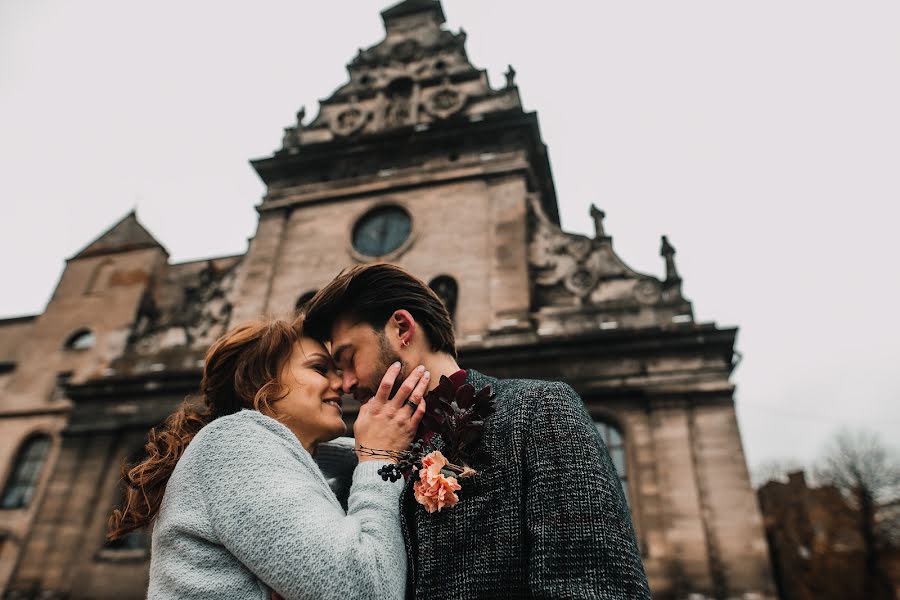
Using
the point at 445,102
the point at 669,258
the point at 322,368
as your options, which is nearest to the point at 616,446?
the point at 669,258

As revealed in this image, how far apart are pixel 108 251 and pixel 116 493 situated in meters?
8.57

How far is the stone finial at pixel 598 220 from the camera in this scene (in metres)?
13.3

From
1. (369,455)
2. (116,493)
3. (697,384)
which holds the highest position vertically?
(697,384)

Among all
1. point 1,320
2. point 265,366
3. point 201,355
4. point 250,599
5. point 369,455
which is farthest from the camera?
point 1,320

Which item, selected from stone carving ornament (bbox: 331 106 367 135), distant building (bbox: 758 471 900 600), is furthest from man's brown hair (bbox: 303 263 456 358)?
distant building (bbox: 758 471 900 600)

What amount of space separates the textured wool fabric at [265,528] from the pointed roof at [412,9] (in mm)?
20548

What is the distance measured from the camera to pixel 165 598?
1.81 meters

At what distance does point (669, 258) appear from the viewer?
40.7ft

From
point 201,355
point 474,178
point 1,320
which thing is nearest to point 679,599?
point 474,178

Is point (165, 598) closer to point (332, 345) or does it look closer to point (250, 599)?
point (250, 599)

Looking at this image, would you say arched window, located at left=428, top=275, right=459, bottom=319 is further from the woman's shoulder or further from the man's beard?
the woman's shoulder

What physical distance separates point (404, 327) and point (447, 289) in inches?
429

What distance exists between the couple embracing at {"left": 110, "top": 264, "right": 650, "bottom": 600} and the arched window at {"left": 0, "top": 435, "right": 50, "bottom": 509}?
15.1 m

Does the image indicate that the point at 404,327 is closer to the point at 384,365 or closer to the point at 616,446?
the point at 384,365
